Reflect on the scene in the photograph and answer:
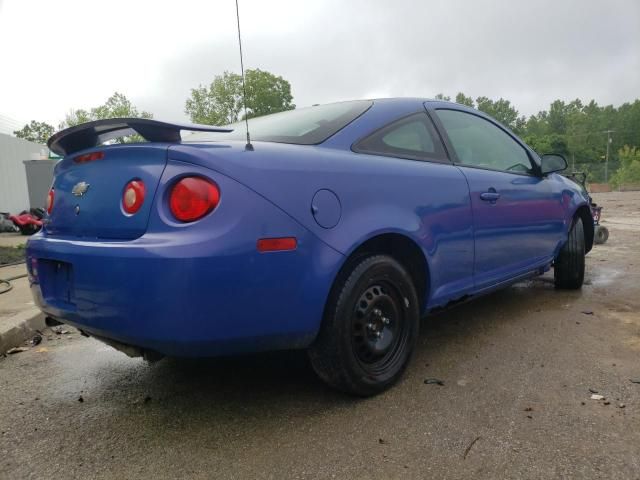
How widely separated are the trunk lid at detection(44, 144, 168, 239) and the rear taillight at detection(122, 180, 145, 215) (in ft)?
0.06

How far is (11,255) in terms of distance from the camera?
7418mm

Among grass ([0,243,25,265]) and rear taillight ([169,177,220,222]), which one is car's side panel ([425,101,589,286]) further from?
grass ([0,243,25,265])

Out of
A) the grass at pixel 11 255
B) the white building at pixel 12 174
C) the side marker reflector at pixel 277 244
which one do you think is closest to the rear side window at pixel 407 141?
the side marker reflector at pixel 277 244

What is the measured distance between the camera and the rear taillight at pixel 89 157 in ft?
7.32

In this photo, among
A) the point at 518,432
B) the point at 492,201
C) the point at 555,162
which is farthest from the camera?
the point at 555,162

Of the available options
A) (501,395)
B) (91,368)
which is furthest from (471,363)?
(91,368)

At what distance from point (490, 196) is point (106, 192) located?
2.26m

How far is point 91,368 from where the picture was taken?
298 centimetres

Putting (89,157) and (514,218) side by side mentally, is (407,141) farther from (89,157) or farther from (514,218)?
(89,157)

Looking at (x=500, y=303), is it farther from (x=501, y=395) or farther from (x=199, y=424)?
(x=199, y=424)

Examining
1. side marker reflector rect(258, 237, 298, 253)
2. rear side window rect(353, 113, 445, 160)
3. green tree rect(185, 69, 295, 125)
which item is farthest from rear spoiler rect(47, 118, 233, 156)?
green tree rect(185, 69, 295, 125)

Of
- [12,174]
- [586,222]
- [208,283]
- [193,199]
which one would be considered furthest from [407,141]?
[12,174]

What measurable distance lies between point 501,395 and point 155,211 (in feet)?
5.96

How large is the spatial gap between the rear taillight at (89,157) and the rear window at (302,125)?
1.27 feet
